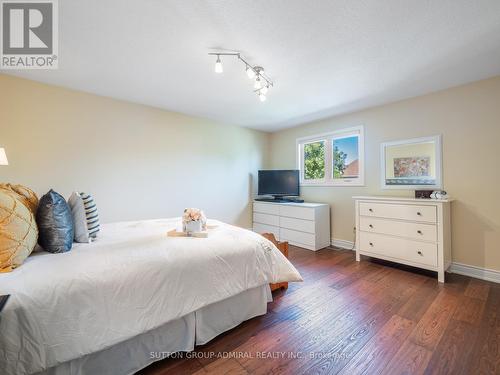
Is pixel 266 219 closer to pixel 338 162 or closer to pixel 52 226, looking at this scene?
pixel 338 162

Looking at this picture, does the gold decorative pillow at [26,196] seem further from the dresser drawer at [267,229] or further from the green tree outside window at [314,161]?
the green tree outside window at [314,161]

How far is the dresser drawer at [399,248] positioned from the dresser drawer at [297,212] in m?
0.82

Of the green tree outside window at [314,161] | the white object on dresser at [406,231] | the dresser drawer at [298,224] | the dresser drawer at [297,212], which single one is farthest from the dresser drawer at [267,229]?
the white object on dresser at [406,231]

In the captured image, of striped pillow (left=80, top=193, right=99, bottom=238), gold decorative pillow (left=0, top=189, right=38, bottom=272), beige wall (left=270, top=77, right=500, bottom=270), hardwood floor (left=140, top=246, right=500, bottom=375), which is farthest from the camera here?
beige wall (left=270, top=77, right=500, bottom=270)

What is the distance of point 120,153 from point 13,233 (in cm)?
207

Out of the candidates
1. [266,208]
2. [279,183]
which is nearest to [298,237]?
[266,208]

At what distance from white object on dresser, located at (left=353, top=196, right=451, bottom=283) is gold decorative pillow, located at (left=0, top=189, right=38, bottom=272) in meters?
3.35

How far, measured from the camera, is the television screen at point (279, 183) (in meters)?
4.15

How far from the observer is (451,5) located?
4.65 ft

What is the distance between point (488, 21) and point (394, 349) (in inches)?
96.0

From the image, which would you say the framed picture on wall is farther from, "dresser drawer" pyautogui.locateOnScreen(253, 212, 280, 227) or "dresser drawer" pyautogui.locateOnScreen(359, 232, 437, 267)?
"dresser drawer" pyautogui.locateOnScreen(253, 212, 280, 227)

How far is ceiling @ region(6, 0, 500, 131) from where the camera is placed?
146 cm

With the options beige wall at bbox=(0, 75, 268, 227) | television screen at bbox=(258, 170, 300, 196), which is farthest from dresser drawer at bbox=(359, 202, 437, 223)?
beige wall at bbox=(0, 75, 268, 227)

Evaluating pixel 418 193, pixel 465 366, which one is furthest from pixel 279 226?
pixel 465 366
